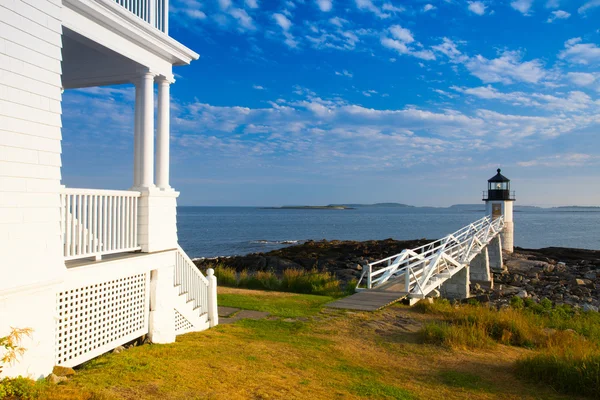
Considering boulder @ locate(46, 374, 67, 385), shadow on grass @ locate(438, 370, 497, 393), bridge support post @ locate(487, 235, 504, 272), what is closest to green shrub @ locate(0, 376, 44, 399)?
boulder @ locate(46, 374, 67, 385)

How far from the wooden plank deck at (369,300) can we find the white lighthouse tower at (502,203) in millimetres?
26109

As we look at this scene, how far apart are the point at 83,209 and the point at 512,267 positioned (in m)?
32.7

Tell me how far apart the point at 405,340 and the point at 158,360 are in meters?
4.89

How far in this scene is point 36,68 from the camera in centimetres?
546

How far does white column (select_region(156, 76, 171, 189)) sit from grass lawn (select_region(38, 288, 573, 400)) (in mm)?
3028

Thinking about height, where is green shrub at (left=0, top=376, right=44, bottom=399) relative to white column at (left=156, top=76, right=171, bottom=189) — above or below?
below

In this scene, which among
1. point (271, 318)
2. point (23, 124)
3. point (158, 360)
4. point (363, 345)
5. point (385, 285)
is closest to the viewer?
point (23, 124)

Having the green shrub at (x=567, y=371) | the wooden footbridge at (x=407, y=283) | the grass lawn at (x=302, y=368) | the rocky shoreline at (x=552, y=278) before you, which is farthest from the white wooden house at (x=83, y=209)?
the rocky shoreline at (x=552, y=278)

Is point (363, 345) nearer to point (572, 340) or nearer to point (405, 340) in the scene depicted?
point (405, 340)

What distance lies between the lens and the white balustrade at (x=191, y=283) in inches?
361

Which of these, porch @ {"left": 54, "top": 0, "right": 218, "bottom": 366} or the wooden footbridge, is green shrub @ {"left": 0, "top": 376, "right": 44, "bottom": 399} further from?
the wooden footbridge

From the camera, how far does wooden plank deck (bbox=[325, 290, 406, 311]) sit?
1165 centimetres

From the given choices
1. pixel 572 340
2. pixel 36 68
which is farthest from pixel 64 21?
pixel 572 340

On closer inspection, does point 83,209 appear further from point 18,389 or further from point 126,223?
point 18,389
